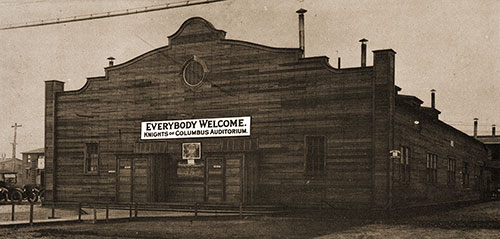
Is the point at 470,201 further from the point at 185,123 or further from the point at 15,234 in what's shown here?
the point at 15,234

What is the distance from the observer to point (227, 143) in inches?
1044

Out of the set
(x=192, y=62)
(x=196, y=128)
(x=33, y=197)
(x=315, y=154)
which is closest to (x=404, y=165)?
(x=315, y=154)

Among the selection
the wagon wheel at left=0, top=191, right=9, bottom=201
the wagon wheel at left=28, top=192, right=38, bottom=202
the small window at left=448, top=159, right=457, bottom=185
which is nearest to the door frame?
the wagon wheel at left=0, top=191, right=9, bottom=201

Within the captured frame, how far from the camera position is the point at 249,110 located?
1037 inches

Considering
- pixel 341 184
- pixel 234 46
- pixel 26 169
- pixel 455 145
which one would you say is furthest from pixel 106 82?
pixel 26 169

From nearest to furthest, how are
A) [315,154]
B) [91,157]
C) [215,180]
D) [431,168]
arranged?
[315,154] → [215,180] → [91,157] → [431,168]

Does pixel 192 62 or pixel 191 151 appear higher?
pixel 192 62

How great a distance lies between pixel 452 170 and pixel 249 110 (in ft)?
56.0

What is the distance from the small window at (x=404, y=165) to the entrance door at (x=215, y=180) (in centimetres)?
770

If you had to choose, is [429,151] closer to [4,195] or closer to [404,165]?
[404,165]

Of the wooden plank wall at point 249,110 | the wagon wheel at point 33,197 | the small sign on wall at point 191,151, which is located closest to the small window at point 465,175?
the wooden plank wall at point 249,110

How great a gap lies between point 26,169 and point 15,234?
61655 mm

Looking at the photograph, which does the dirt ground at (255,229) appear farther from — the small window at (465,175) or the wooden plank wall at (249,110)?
the small window at (465,175)

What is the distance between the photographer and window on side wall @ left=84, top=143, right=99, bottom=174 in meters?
30.1
